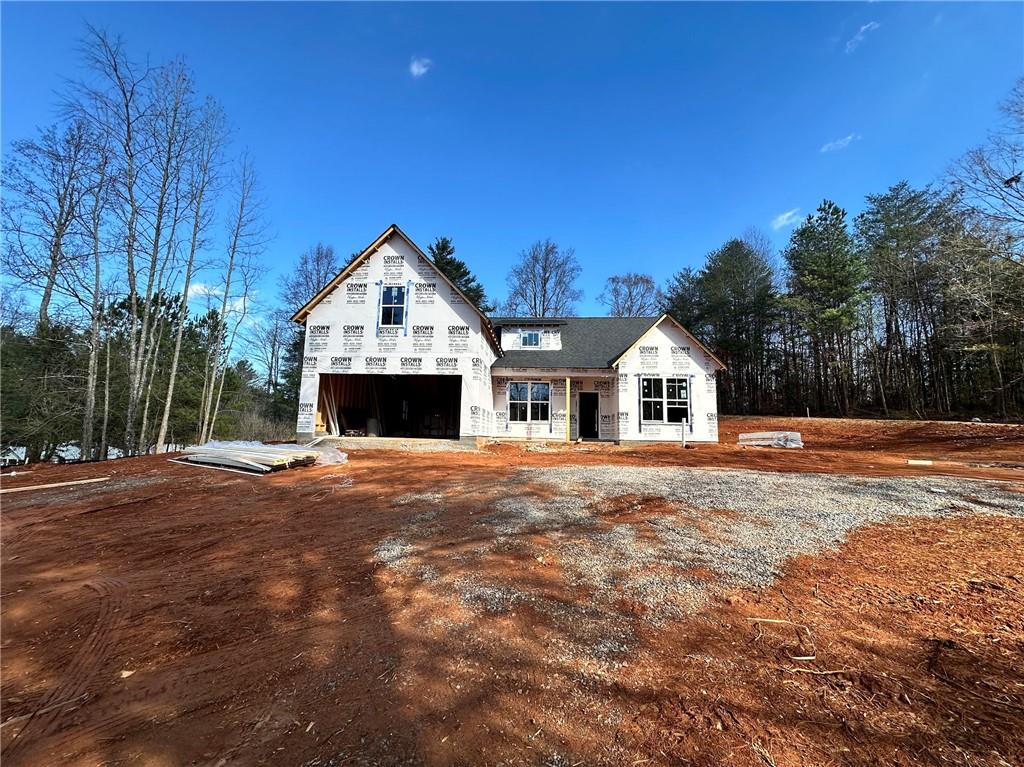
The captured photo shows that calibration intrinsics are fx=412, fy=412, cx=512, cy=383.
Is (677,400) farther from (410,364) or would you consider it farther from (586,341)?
(410,364)

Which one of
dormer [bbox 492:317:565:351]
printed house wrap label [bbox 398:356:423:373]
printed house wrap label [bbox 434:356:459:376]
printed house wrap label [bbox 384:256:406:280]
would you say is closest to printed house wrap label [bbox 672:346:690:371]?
dormer [bbox 492:317:565:351]

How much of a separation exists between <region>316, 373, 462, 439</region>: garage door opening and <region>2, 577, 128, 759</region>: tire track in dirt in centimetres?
1362

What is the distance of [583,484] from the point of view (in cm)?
770

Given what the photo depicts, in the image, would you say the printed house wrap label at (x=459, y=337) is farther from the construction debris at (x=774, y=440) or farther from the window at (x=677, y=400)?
the construction debris at (x=774, y=440)

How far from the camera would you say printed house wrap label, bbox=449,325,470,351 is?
15.2 meters

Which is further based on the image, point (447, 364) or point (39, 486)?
point (447, 364)

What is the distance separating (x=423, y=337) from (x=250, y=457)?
22.9ft

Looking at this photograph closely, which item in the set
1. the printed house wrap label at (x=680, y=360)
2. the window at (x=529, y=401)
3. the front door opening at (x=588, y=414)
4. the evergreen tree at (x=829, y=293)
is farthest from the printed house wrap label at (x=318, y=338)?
the evergreen tree at (x=829, y=293)

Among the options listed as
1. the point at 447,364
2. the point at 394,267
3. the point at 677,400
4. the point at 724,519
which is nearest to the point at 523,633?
the point at 724,519

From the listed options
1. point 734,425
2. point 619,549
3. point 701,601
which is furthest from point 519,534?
point 734,425

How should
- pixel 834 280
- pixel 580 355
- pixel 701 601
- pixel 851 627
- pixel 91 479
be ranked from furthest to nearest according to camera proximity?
1. pixel 834 280
2. pixel 580 355
3. pixel 91 479
4. pixel 701 601
5. pixel 851 627

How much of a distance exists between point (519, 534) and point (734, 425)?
24.3 m

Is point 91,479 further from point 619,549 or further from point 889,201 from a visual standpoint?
point 889,201

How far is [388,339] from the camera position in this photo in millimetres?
15258
